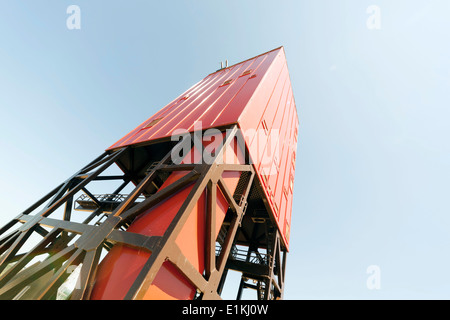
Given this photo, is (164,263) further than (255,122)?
No

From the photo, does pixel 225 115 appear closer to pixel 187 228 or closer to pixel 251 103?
pixel 251 103

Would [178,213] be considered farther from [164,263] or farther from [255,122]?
[255,122]

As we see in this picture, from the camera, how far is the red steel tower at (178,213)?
2969mm

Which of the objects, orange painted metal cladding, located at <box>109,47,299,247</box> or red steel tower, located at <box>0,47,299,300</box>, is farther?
orange painted metal cladding, located at <box>109,47,299,247</box>

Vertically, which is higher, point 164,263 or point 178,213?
point 178,213

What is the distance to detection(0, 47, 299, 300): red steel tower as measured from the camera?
297cm

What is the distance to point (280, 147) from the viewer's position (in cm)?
907

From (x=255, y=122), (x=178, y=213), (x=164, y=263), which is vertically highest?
(x=255, y=122)

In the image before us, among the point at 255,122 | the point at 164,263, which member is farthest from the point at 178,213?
the point at 255,122

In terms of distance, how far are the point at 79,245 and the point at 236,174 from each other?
373 cm

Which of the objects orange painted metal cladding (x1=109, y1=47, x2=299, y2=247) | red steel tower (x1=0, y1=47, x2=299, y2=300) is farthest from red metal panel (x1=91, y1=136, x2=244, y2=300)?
orange painted metal cladding (x1=109, y1=47, x2=299, y2=247)

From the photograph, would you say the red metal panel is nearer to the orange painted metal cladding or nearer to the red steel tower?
the red steel tower

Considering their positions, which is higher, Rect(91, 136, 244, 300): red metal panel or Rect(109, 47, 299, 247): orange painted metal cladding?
Rect(109, 47, 299, 247): orange painted metal cladding

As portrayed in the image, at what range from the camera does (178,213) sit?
10.5 ft
